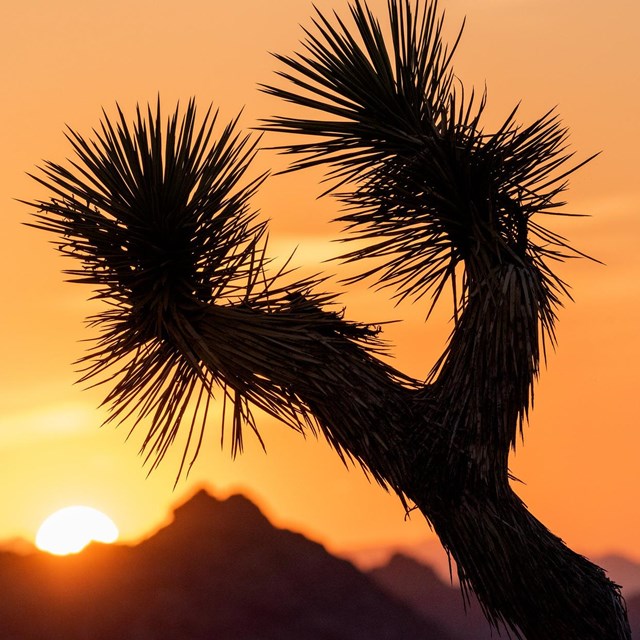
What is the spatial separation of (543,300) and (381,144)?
1.58 metres

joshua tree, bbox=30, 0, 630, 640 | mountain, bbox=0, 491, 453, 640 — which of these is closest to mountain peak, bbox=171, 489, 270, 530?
mountain, bbox=0, 491, 453, 640

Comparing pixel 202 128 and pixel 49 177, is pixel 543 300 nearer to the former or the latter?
pixel 202 128

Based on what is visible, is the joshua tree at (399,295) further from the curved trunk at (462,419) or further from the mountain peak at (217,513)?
the mountain peak at (217,513)

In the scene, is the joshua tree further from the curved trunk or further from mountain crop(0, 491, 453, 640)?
mountain crop(0, 491, 453, 640)

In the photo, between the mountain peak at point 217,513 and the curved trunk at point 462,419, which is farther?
the mountain peak at point 217,513

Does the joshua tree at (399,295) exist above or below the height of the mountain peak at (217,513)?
below

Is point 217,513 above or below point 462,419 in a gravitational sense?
above

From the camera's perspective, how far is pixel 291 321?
821 cm

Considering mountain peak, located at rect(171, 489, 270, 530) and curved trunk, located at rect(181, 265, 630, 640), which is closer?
curved trunk, located at rect(181, 265, 630, 640)

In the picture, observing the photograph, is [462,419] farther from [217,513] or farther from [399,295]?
[217,513]

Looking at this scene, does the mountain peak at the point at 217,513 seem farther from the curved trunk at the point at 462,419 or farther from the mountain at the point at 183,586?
the curved trunk at the point at 462,419

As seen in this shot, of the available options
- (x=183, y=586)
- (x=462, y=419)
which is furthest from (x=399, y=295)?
(x=183, y=586)

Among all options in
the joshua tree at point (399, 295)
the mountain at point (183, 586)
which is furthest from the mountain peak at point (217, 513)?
the joshua tree at point (399, 295)

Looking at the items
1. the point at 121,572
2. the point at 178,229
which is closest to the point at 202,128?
Answer: the point at 178,229
